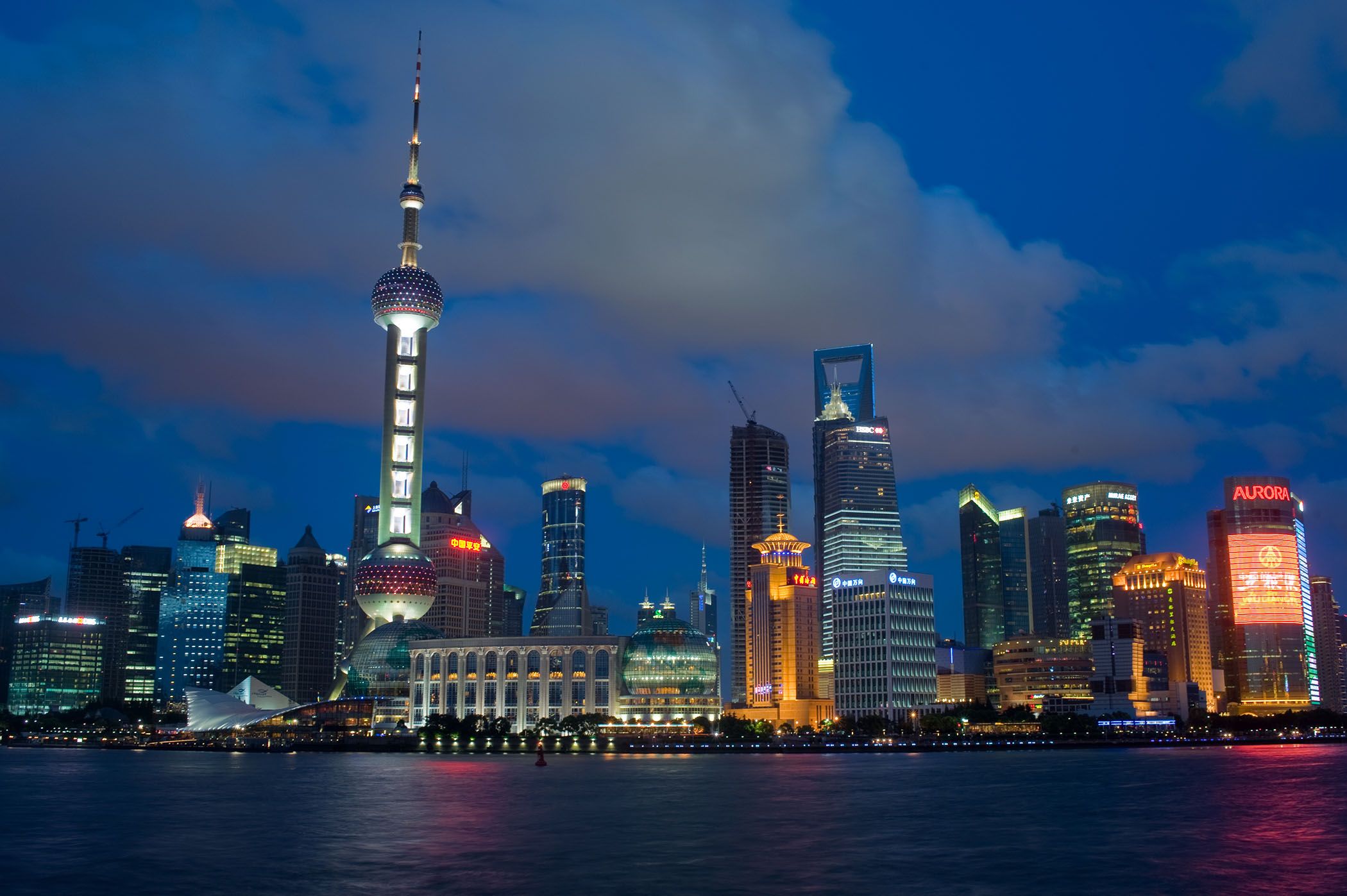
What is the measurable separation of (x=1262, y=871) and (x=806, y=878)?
2491cm

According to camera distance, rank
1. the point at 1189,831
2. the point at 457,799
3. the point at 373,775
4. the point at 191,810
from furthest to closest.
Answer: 1. the point at 373,775
2. the point at 457,799
3. the point at 191,810
4. the point at 1189,831

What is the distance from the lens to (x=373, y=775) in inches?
6329

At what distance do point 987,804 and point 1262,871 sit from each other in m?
44.2

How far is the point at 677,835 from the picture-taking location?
87688mm

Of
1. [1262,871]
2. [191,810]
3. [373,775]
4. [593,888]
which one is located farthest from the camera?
[373,775]

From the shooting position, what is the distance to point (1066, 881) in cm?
6806

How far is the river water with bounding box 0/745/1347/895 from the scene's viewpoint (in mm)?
67688

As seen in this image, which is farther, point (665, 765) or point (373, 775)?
point (665, 765)

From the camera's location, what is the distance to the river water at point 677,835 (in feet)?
222

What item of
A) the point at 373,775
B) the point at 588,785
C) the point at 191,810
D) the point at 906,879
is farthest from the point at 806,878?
the point at 373,775

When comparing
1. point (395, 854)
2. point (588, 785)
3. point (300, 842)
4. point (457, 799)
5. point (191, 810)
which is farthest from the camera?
point (588, 785)

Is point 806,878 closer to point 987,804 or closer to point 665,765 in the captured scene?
point 987,804

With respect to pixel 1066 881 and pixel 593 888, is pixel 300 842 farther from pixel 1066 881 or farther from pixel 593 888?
pixel 1066 881

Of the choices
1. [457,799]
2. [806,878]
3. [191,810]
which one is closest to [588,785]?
[457,799]
